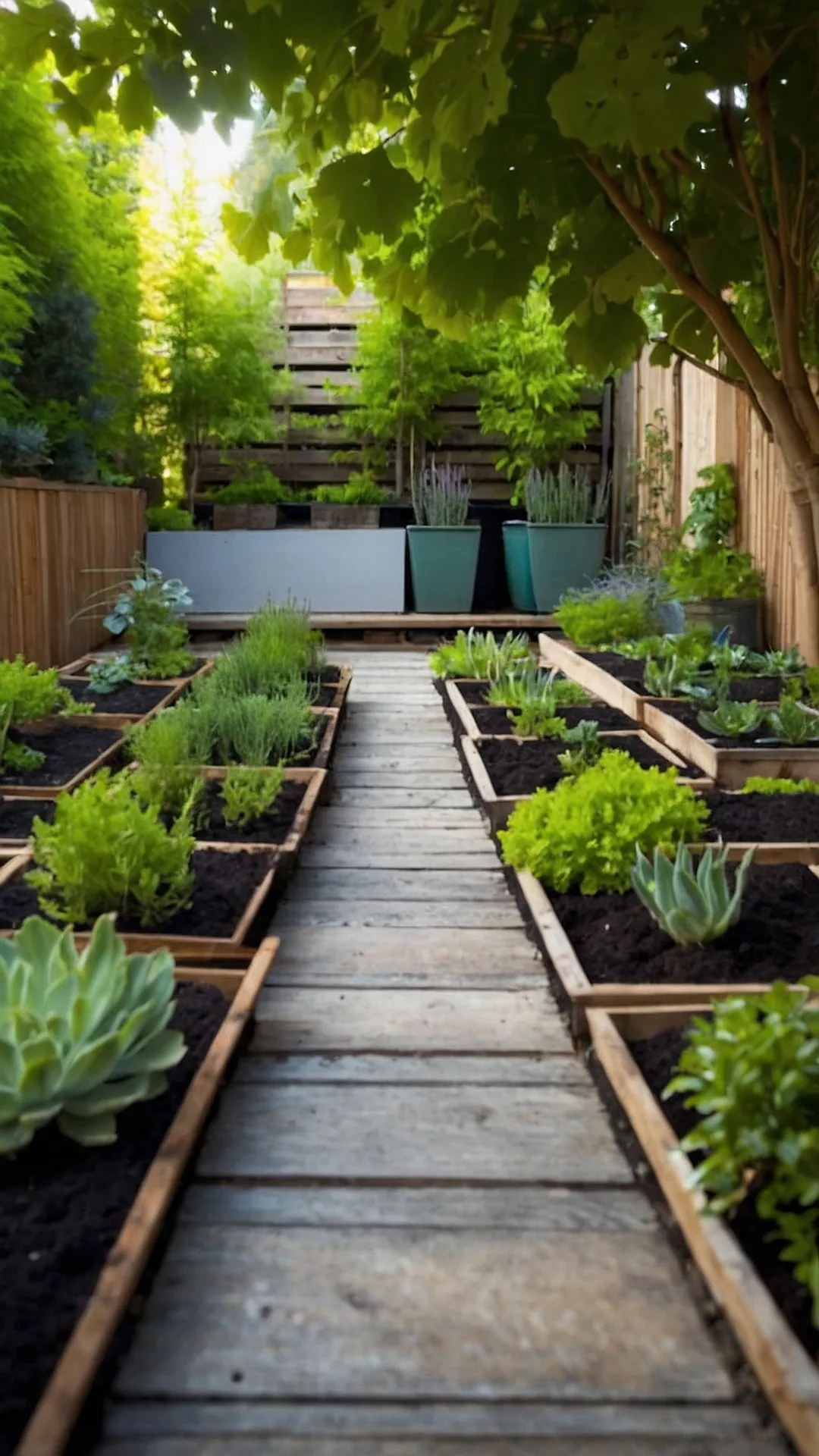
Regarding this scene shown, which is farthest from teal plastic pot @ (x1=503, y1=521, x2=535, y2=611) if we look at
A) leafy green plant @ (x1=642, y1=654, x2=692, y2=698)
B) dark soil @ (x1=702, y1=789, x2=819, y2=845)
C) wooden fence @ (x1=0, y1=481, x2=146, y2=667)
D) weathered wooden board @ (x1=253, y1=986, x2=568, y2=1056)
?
weathered wooden board @ (x1=253, y1=986, x2=568, y2=1056)

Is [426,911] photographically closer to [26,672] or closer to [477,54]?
[477,54]

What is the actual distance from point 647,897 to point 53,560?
4361 mm

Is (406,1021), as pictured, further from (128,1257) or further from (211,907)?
(128,1257)

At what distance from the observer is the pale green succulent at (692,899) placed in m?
2.14

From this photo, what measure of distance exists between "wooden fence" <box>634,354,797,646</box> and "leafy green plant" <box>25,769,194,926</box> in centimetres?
388

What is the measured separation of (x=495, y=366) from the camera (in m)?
8.91

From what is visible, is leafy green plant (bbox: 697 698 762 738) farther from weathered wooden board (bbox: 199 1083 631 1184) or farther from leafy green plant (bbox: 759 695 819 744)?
weathered wooden board (bbox: 199 1083 631 1184)

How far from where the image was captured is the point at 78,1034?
1.56 meters

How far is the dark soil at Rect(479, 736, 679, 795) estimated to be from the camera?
3.48 meters

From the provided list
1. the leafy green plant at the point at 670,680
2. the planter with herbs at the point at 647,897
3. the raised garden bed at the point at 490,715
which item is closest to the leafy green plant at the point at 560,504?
the raised garden bed at the point at 490,715

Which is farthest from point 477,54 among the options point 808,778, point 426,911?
point 808,778

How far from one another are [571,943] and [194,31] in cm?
162

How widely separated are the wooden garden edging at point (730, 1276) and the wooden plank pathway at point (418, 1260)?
1.7 inches

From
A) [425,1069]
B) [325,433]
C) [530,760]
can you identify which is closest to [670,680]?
[530,760]
